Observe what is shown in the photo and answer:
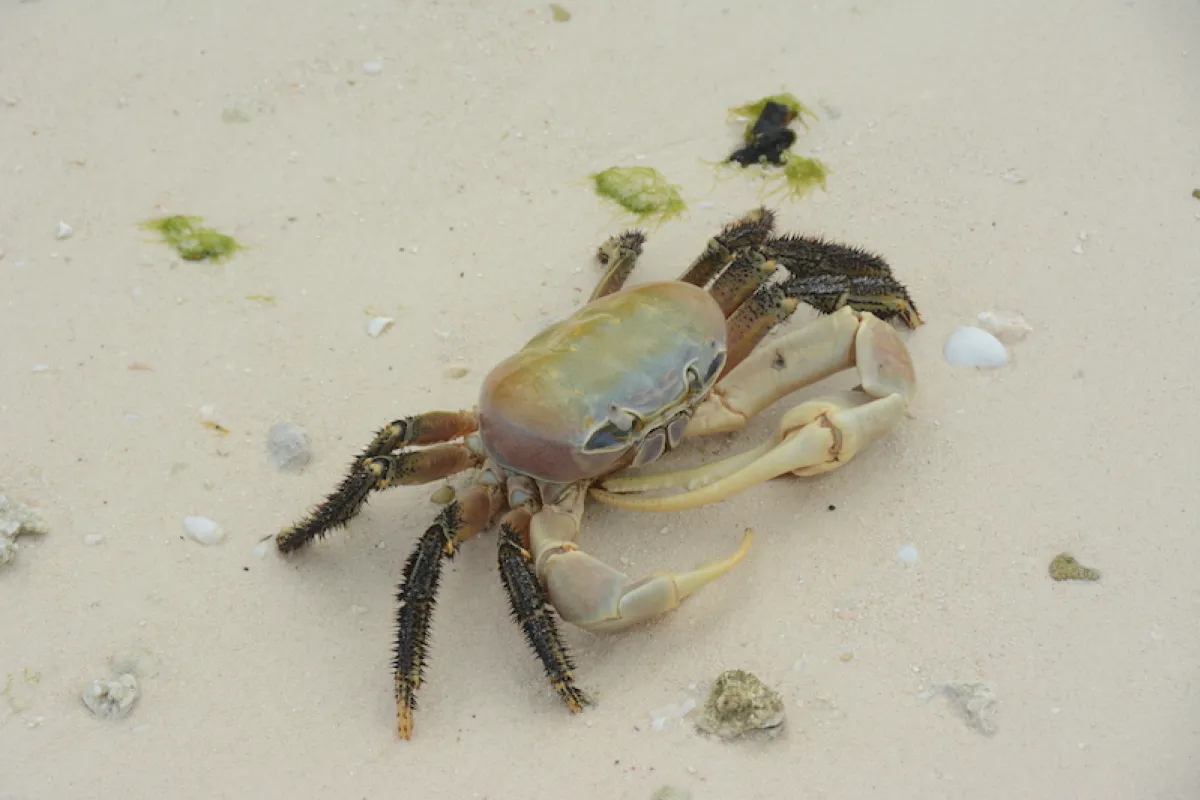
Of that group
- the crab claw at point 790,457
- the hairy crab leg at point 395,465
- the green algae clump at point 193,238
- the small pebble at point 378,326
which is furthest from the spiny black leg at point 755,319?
the green algae clump at point 193,238

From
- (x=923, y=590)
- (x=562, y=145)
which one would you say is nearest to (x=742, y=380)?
(x=923, y=590)

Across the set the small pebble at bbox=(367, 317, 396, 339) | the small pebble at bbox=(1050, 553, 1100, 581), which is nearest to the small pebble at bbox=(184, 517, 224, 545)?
the small pebble at bbox=(367, 317, 396, 339)

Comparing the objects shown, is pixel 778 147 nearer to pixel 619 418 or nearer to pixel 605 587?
pixel 619 418

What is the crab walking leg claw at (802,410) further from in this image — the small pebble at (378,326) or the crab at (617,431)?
the small pebble at (378,326)

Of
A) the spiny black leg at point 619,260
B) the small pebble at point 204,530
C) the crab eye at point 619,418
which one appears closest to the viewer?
the crab eye at point 619,418

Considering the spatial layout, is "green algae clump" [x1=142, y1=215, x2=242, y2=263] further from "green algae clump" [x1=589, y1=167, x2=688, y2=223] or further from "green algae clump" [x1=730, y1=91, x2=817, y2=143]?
"green algae clump" [x1=730, y1=91, x2=817, y2=143]

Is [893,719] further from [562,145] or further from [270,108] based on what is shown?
[270,108]
